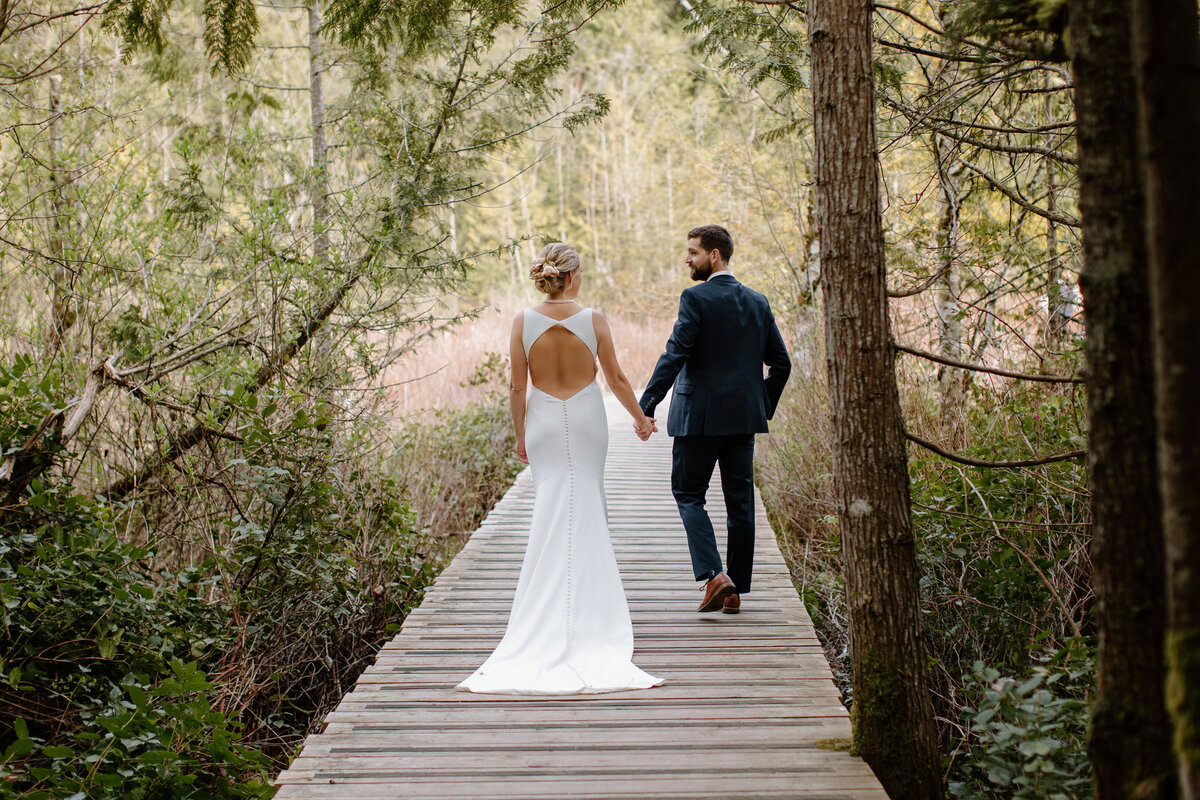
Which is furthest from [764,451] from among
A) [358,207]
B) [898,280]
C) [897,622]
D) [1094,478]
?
[1094,478]

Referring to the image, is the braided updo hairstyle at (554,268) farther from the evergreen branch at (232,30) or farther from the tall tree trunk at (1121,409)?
the tall tree trunk at (1121,409)

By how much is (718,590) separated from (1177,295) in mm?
3499

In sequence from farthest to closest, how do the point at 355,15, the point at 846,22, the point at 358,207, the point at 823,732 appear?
the point at 358,207
the point at 355,15
the point at 823,732
the point at 846,22

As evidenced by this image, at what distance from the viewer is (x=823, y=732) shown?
11.0 feet

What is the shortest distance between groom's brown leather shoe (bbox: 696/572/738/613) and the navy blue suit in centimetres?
7

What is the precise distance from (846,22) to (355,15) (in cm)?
276

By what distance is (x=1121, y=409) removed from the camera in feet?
6.15

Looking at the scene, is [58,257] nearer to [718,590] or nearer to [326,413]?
[326,413]

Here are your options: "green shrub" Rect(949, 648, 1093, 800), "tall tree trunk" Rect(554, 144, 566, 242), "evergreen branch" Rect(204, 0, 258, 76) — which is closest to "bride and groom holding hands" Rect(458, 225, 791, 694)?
"green shrub" Rect(949, 648, 1093, 800)

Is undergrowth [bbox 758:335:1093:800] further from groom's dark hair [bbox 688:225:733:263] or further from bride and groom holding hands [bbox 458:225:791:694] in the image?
groom's dark hair [bbox 688:225:733:263]

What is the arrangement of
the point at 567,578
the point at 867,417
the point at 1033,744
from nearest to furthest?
the point at 1033,744
the point at 867,417
the point at 567,578

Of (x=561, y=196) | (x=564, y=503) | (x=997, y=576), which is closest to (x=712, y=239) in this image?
(x=564, y=503)

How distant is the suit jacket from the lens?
15.2 feet

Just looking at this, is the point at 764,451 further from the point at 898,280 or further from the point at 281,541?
the point at 281,541
